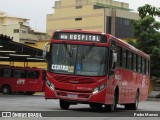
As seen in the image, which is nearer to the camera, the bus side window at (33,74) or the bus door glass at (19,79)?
the bus door glass at (19,79)

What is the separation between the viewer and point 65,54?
19406mm

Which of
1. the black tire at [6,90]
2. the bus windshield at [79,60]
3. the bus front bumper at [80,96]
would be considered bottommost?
the black tire at [6,90]

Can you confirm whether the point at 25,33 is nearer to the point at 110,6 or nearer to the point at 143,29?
the point at 110,6

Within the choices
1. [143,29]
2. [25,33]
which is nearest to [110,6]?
[25,33]

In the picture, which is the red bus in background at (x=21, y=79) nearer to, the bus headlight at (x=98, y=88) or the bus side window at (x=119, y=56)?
the bus side window at (x=119, y=56)

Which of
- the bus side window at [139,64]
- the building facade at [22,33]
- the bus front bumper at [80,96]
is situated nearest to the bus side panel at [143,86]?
the bus side window at [139,64]

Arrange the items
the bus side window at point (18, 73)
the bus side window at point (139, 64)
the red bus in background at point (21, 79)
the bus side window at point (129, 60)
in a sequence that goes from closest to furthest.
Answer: the bus side window at point (129, 60)
the bus side window at point (139, 64)
the red bus in background at point (21, 79)
the bus side window at point (18, 73)

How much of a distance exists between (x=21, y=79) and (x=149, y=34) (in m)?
12.8

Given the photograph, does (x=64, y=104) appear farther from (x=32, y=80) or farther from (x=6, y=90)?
(x=32, y=80)

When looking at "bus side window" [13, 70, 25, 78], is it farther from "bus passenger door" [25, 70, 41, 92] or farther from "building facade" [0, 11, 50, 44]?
"building facade" [0, 11, 50, 44]

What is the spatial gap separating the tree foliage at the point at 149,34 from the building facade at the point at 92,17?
2804 inches

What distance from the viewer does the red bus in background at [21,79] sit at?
4825 centimetres

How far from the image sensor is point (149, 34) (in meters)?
49.6

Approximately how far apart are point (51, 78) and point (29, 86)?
30880 millimetres
